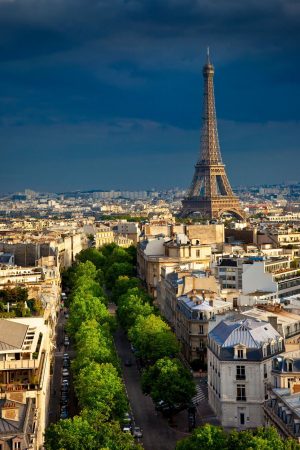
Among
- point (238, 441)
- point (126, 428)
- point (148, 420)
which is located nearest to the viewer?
point (238, 441)

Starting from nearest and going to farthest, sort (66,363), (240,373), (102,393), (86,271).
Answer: (102,393)
(240,373)
(66,363)
(86,271)

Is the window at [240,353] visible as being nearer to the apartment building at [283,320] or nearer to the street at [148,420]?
the apartment building at [283,320]

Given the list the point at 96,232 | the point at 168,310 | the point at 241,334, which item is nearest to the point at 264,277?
the point at 168,310

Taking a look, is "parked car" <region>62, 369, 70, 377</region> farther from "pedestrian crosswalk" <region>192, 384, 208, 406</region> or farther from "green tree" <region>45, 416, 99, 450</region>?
"green tree" <region>45, 416, 99, 450</region>

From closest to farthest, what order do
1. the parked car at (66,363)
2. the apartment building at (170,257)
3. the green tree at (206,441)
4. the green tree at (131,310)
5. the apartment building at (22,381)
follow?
the apartment building at (22,381) → the green tree at (206,441) → the parked car at (66,363) → the green tree at (131,310) → the apartment building at (170,257)

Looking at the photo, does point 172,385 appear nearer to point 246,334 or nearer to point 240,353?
point 240,353

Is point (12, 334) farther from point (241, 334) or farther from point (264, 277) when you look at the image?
point (264, 277)

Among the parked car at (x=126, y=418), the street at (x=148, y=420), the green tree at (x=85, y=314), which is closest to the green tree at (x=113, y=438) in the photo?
the parked car at (x=126, y=418)

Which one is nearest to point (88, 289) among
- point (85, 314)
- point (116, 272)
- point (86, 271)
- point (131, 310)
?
point (131, 310)
